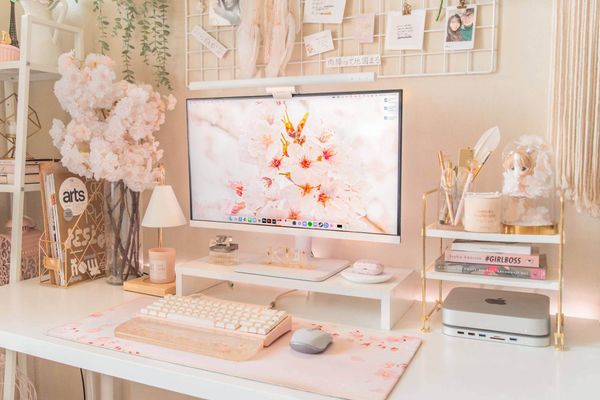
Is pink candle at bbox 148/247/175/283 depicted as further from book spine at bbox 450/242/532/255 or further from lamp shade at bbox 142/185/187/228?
book spine at bbox 450/242/532/255

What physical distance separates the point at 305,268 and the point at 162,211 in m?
0.46

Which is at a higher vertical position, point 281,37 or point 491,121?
point 281,37

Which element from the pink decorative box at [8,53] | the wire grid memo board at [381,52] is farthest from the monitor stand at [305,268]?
the pink decorative box at [8,53]

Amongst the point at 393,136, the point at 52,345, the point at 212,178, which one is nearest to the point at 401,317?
the point at 393,136

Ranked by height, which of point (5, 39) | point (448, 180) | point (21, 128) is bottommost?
point (448, 180)

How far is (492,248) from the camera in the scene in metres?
1.26

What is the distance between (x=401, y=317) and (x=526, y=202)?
40 centimetres

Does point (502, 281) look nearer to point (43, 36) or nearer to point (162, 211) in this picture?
point (162, 211)

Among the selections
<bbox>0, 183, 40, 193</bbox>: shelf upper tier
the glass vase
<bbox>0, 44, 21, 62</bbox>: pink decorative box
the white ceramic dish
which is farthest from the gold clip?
the white ceramic dish

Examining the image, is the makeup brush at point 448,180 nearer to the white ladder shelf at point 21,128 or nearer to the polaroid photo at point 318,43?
the polaroid photo at point 318,43

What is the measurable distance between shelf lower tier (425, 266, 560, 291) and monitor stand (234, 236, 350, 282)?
277mm

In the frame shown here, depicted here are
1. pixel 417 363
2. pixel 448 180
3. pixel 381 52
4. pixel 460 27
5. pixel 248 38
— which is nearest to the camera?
pixel 417 363

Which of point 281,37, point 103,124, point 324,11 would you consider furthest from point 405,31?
point 103,124

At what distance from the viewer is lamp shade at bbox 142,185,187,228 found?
1.64m
